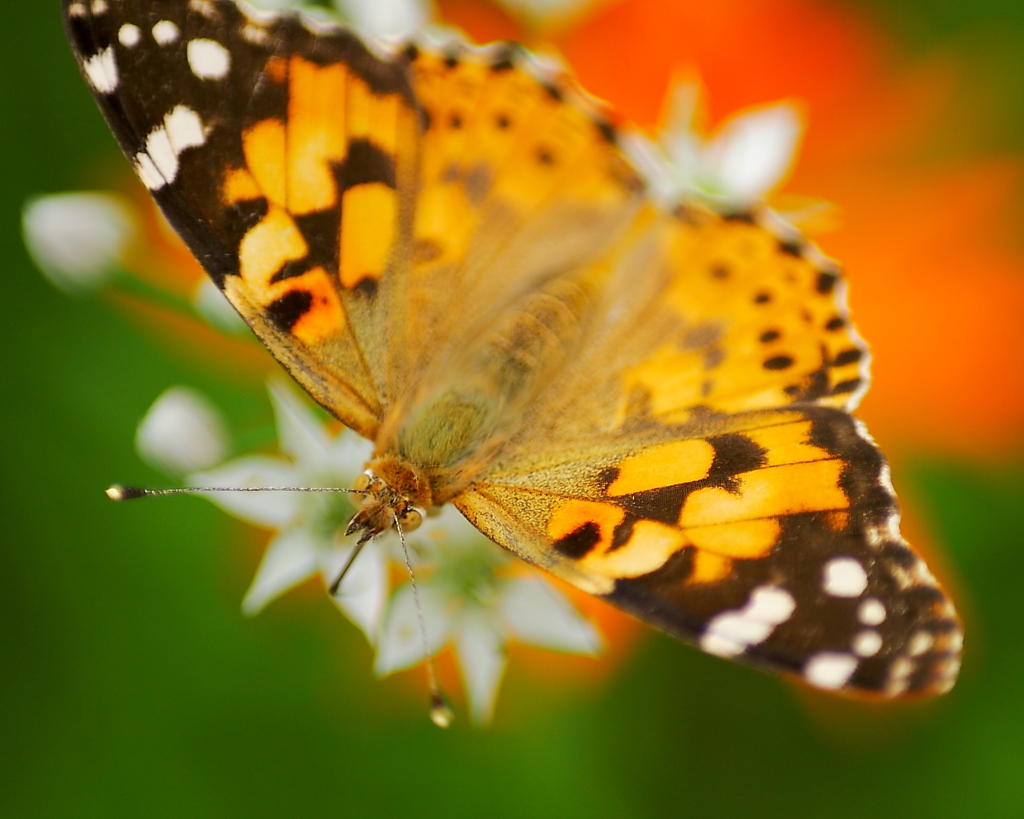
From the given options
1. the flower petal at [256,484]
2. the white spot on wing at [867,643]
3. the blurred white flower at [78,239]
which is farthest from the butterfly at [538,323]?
the blurred white flower at [78,239]

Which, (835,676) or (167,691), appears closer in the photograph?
(835,676)

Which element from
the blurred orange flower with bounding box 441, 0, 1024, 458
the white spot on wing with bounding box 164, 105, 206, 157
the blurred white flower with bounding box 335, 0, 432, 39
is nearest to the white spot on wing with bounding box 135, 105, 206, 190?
the white spot on wing with bounding box 164, 105, 206, 157

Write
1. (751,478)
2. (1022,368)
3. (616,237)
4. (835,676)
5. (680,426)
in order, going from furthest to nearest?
(1022,368), (616,237), (680,426), (751,478), (835,676)

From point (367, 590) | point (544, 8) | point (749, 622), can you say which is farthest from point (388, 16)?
point (749, 622)

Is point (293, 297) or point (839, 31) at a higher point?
point (839, 31)


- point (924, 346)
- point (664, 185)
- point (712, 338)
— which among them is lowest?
point (712, 338)

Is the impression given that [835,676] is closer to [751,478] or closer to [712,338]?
[751,478]

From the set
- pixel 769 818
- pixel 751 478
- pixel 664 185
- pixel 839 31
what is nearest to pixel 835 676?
pixel 751 478
